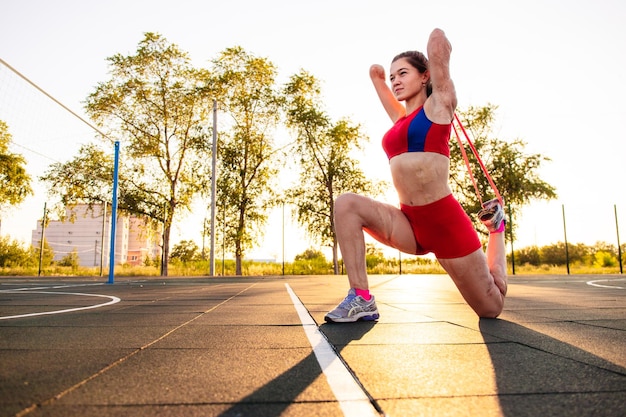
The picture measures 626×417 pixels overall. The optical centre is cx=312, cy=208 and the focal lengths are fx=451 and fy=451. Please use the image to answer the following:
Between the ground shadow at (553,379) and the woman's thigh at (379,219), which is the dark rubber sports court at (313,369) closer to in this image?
the ground shadow at (553,379)

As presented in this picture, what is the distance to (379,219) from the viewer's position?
2.79m

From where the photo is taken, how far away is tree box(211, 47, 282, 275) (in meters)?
23.8

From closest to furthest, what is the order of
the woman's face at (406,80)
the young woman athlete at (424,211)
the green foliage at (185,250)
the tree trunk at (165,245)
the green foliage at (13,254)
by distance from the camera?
1. the young woman athlete at (424,211)
2. the woman's face at (406,80)
3. the tree trunk at (165,245)
4. the green foliage at (13,254)
5. the green foliage at (185,250)

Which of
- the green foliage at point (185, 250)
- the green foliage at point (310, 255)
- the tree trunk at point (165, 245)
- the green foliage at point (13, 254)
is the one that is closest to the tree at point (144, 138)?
the tree trunk at point (165, 245)

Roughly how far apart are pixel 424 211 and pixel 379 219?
31 centimetres

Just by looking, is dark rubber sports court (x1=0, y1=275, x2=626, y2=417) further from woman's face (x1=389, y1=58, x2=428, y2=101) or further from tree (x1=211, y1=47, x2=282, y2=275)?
tree (x1=211, y1=47, x2=282, y2=275)

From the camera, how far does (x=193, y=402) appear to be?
1114mm

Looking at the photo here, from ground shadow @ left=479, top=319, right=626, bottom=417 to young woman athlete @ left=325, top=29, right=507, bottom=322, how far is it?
0.65m

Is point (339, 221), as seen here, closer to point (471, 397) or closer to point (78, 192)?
point (471, 397)

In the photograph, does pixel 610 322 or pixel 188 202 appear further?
pixel 188 202

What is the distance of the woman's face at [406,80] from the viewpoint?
277cm

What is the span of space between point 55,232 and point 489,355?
107914 mm

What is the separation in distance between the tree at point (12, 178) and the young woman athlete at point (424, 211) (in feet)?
80.4

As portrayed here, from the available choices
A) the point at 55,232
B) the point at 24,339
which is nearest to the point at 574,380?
the point at 24,339
